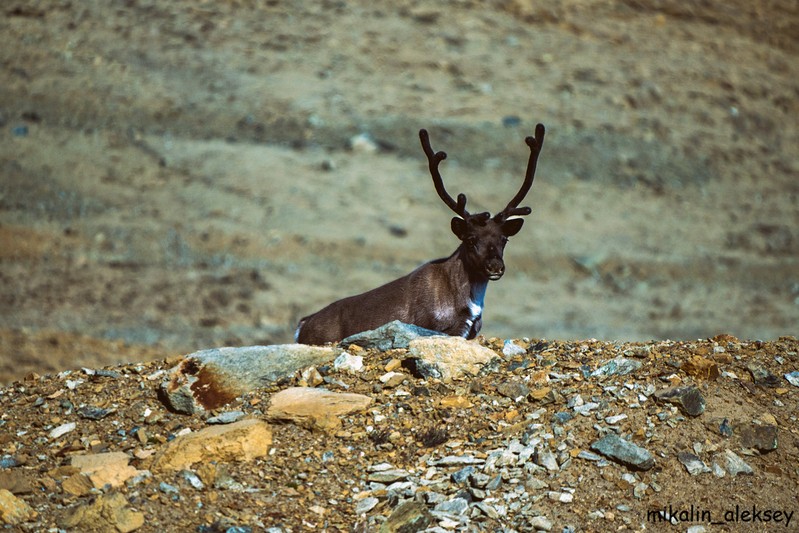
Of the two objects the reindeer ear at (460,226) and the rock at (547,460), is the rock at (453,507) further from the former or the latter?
the reindeer ear at (460,226)

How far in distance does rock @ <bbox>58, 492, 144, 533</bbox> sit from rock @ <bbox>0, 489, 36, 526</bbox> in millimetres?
301

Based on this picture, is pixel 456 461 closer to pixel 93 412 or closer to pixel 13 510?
pixel 93 412

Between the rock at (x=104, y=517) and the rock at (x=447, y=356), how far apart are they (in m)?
3.43

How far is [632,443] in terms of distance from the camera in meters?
10.4

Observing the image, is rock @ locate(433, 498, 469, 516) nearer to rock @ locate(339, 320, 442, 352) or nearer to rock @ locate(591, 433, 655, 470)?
rock @ locate(591, 433, 655, 470)

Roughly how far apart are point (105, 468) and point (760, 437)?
19.6 ft

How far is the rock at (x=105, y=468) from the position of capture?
10062 millimetres

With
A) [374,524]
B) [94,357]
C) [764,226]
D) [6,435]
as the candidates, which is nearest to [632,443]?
[374,524]

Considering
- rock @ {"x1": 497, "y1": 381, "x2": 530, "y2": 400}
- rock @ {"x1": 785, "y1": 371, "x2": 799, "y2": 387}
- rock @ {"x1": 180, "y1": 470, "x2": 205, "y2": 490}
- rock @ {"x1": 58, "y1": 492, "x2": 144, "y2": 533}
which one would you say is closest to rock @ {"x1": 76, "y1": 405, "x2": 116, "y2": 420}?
rock @ {"x1": 180, "y1": 470, "x2": 205, "y2": 490}

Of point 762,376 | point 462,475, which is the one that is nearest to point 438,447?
point 462,475

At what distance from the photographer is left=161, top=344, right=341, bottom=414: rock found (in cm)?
1134

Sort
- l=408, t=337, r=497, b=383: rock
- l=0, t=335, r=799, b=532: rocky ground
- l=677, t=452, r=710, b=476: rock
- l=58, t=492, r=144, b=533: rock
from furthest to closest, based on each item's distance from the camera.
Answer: l=408, t=337, r=497, b=383: rock < l=677, t=452, r=710, b=476: rock < l=0, t=335, r=799, b=532: rocky ground < l=58, t=492, r=144, b=533: rock

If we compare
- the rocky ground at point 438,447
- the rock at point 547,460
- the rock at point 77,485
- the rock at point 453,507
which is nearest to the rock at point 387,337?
the rocky ground at point 438,447

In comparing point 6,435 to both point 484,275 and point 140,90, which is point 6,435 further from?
point 140,90
